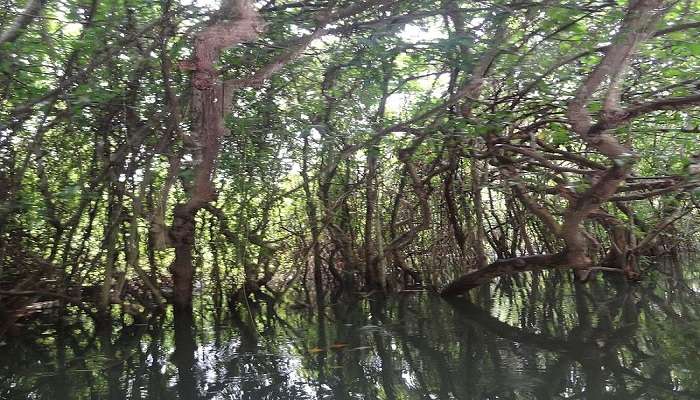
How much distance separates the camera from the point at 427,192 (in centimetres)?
624

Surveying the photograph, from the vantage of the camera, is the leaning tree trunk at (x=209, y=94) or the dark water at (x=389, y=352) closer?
the leaning tree trunk at (x=209, y=94)

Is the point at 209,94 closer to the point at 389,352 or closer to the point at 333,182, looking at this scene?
the point at 389,352

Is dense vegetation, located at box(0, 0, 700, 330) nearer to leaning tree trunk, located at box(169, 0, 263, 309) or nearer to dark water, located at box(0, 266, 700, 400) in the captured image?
leaning tree trunk, located at box(169, 0, 263, 309)

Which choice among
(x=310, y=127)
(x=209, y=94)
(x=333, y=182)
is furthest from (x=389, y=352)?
(x=333, y=182)

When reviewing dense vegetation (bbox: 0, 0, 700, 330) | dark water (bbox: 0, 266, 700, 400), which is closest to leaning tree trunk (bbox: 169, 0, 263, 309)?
dense vegetation (bbox: 0, 0, 700, 330)

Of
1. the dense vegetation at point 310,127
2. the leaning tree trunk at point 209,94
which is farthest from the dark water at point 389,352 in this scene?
the leaning tree trunk at point 209,94

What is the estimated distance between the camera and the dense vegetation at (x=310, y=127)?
11.5 ft

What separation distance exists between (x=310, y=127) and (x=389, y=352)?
1803mm

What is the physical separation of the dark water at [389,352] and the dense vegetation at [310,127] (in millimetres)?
451

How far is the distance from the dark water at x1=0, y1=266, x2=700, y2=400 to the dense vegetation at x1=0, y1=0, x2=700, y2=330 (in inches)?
17.7

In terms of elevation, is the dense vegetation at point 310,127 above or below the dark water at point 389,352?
above

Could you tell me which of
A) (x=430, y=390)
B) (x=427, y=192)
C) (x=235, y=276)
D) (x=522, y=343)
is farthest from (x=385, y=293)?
(x=430, y=390)

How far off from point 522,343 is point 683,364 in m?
1.12

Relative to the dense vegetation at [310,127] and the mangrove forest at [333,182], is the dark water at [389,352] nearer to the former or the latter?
the mangrove forest at [333,182]
